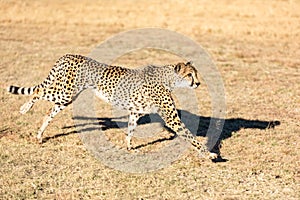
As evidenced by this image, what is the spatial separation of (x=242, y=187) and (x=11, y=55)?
482 inches

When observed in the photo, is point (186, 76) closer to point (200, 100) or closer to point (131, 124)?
point (131, 124)

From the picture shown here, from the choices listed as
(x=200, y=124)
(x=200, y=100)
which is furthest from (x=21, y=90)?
(x=200, y=100)

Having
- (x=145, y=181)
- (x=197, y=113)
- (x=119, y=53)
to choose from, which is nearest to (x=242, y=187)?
(x=145, y=181)

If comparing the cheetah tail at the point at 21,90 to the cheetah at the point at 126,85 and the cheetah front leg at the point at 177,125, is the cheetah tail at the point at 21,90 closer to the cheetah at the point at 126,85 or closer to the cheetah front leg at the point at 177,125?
the cheetah at the point at 126,85

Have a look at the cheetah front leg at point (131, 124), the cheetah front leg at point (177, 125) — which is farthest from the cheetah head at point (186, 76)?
the cheetah front leg at point (131, 124)

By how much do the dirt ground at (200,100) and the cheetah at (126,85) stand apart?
2.78 ft

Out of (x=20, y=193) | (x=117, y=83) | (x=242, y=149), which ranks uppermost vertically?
(x=117, y=83)

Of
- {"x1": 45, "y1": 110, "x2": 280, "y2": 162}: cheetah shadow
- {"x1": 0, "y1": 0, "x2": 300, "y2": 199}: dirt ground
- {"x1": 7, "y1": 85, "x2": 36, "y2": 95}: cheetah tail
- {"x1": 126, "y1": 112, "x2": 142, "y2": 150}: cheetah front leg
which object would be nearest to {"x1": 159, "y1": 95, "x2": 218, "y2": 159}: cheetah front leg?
{"x1": 0, "y1": 0, "x2": 300, "y2": 199}: dirt ground

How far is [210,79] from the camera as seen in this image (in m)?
15.6

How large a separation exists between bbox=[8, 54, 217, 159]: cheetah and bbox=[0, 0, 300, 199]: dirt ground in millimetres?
847

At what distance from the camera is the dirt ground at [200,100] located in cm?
795

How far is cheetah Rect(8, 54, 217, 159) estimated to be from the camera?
8.99 m

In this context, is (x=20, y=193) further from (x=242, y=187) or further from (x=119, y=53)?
(x=119, y=53)

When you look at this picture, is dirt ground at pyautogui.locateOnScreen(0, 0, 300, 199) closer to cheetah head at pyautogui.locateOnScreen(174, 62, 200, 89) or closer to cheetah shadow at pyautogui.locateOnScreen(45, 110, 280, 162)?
cheetah shadow at pyautogui.locateOnScreen(45, 110, 280, 162)
